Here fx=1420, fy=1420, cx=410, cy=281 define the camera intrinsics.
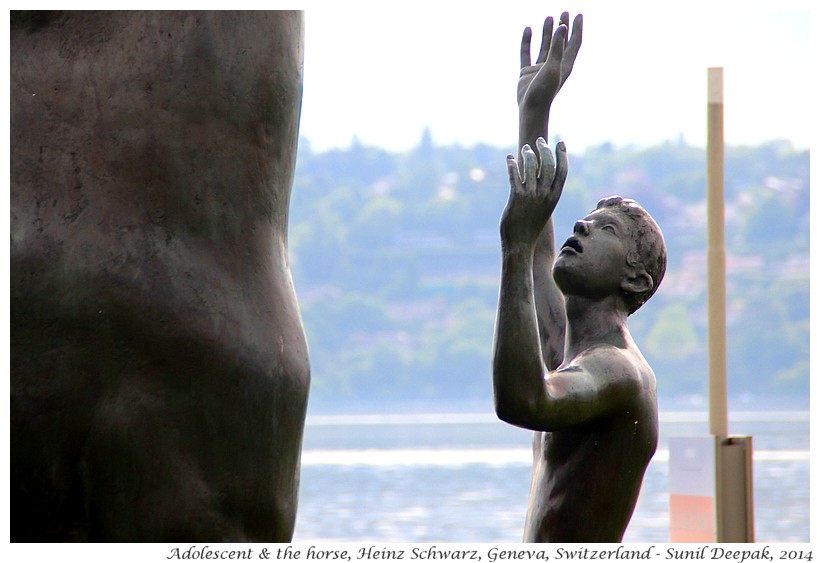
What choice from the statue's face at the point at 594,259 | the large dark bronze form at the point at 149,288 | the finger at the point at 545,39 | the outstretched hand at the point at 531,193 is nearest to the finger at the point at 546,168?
the outstretched hand at the point at 531,193

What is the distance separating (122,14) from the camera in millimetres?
2428

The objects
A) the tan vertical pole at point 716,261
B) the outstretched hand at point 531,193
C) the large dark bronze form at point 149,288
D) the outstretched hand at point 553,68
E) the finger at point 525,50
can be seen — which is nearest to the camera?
the large dark bronze form at point 149,288

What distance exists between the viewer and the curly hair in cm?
323

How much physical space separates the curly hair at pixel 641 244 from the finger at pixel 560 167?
441 mm

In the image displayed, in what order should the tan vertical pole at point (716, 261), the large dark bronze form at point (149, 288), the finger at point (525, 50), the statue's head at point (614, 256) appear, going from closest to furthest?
the large dark bronze form at point (149, 288), the statue's head at point (614, 256), the finger at point (525, 50), the tan vertical pole at point (716, 261)

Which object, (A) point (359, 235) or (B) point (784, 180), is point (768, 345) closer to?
(B) point (784, 180)

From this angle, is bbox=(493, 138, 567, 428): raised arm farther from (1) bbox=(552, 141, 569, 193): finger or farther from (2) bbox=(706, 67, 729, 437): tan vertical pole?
(2) bbox=(706, 67, 729, 437): tan vertical pole

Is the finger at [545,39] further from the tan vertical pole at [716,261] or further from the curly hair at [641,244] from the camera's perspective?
the tan vertical pole at [716,261]

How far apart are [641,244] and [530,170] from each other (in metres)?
0.53

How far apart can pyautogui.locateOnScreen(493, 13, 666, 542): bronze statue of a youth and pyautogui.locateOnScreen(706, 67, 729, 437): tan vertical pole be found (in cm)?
376

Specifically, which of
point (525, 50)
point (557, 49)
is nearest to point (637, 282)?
point (557, 49)

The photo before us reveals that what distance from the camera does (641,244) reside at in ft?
10.6

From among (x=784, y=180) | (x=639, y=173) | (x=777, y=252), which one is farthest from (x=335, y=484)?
(x=784, y=180)

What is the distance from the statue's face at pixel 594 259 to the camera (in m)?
3.16
